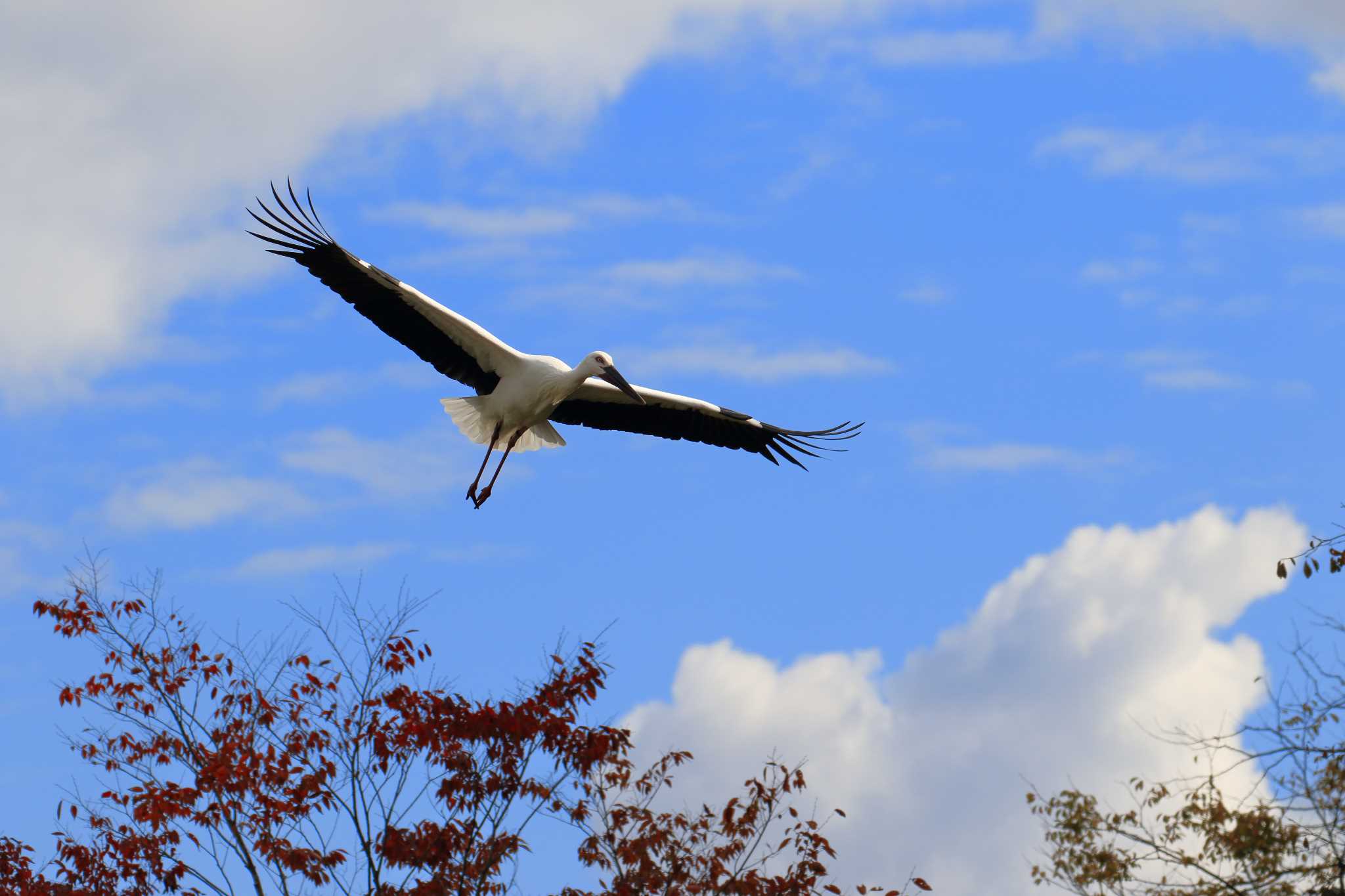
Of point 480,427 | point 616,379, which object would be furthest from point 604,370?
point 480,427

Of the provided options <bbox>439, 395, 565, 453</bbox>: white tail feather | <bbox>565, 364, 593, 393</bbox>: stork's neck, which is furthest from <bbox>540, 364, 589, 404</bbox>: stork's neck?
<bbox>439, 395, 565, 453</bbox>: white tail feather

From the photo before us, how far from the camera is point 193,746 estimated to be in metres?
11.6

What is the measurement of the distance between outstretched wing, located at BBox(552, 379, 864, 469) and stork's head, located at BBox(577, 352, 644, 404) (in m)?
0.74

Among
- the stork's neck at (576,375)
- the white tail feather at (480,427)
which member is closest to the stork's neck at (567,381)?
the stork's neck at (576,375)

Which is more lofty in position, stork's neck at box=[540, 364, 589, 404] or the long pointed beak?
the long pointed beak

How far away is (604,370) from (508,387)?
910mm

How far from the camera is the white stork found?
554 inches

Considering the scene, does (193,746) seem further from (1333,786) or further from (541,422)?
(1333,786)

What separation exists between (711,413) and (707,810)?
5787mm

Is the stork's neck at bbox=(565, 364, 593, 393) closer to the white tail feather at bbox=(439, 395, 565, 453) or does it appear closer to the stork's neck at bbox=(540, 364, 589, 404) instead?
the stork's neck at bbox=(540, 364, 589, 404)

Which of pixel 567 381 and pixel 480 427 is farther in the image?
pixel 480 427

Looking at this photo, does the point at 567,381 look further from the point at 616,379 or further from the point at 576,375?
the point at 616,379

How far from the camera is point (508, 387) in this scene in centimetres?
1520

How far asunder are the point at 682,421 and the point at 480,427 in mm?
2139
